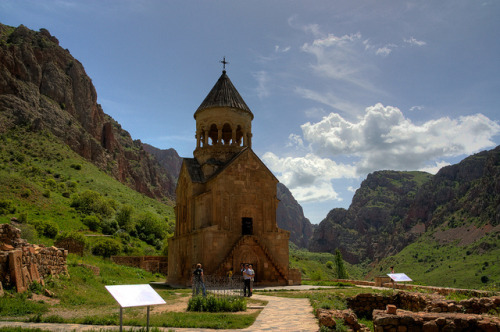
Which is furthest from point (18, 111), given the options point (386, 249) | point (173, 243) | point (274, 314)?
point (386, 249)

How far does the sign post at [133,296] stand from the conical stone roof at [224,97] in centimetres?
1965

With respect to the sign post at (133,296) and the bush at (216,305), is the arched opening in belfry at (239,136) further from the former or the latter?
the sign post at (133,296)

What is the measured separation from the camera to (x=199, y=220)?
2359 centimetres

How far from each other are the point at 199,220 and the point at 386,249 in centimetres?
9580

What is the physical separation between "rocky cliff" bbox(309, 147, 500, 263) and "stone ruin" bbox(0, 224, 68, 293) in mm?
69361

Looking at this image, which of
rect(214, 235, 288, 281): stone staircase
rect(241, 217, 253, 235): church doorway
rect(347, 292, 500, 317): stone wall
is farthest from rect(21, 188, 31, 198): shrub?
rect(347, 292, 500, 317): stone wall

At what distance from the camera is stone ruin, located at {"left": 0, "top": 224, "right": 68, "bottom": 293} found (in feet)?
33.7

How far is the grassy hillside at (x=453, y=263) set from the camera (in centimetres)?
5084

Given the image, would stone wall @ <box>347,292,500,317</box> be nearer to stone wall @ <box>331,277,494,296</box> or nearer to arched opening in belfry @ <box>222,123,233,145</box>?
stone wall @ <box>331,277,494,296</box>

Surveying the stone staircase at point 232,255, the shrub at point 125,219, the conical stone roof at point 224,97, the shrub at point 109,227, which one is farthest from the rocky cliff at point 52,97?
the stone staircase at point 232,255

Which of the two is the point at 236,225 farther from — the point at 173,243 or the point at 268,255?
the point at 173,243

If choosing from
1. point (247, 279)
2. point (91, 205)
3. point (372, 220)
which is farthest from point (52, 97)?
point (372, 220)

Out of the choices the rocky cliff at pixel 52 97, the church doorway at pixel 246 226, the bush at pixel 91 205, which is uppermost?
the rocky cliff at pixel 52 97

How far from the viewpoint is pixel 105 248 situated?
36094 millimetres
